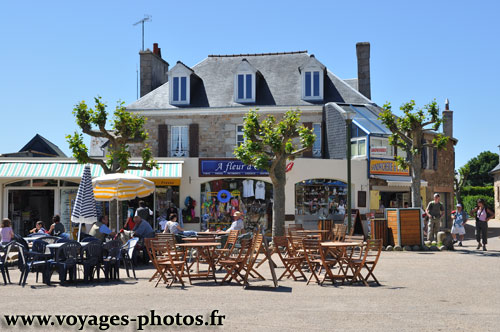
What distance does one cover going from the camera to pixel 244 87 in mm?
27328

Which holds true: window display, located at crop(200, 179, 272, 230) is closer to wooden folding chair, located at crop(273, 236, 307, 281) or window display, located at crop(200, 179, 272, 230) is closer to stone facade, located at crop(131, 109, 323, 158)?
stone facade, located at crop(131, 109, 323, 158)

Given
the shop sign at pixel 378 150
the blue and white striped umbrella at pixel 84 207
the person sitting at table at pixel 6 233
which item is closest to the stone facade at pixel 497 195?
the shop sign at pixel 378 150

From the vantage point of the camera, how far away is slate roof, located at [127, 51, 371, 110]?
27.3 metres

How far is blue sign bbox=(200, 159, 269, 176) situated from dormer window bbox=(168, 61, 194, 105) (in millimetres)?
4577

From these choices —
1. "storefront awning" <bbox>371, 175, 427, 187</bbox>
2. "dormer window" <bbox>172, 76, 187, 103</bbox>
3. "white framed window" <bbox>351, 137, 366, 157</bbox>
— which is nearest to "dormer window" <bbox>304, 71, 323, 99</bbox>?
"white framed window" <bbox>351, 137, 366, 157</bbox>

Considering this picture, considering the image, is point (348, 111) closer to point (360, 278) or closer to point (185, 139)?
point (360, 278)

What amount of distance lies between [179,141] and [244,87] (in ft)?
12.3

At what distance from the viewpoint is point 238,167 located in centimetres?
2414

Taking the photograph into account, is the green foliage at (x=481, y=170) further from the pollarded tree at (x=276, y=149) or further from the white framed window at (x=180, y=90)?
the pollarded tree at (x=276, y=149)

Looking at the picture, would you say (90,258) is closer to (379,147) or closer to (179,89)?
(379,147)

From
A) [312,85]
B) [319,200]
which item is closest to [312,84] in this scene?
[312,85]

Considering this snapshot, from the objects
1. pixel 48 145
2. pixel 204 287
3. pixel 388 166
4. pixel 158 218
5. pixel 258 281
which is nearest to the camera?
pixel 204 287

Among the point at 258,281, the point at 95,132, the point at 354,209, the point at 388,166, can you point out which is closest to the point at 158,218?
the point at 95,132

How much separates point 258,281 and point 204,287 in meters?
1.23
